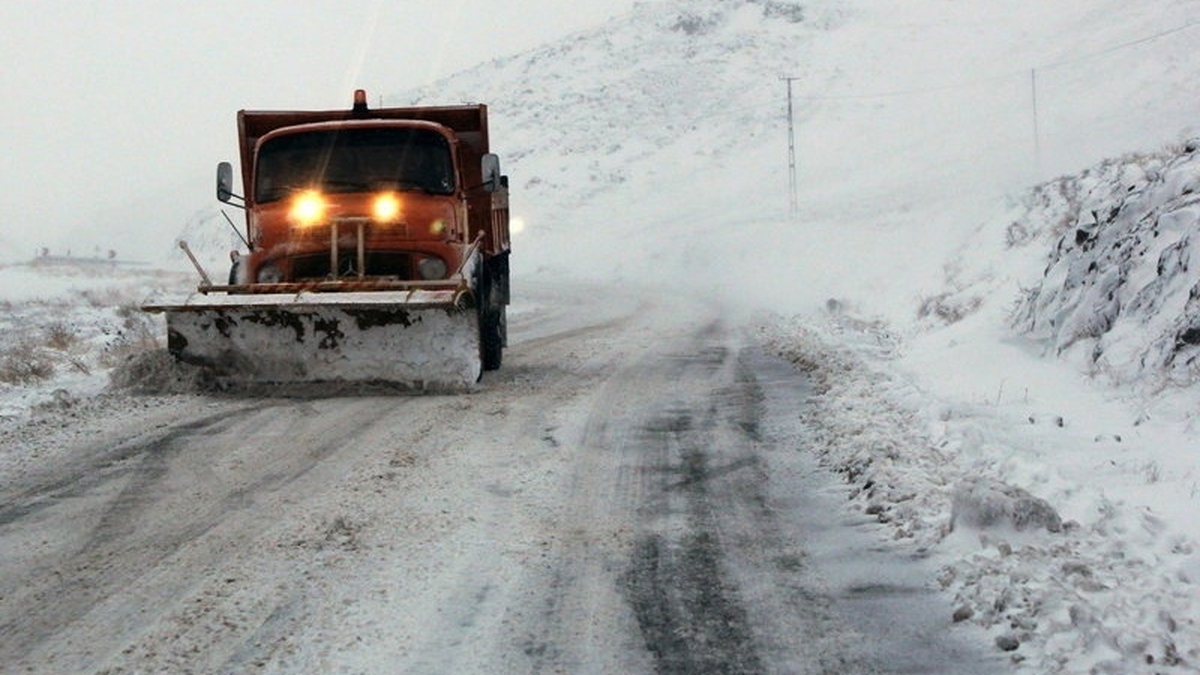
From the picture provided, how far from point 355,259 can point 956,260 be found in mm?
11149

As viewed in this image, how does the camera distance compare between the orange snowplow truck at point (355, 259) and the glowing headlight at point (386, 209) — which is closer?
the orange snowplow truck at point (355, 259)

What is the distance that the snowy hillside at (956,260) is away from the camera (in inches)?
161

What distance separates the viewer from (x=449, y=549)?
439 cm

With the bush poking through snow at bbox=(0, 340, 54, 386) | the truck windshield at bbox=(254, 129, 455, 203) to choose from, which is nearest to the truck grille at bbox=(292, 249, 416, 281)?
the truck windshield at bbox=(254, 129, 455, 203)

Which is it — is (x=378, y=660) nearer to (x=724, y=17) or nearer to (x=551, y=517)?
(x=551, y=517)

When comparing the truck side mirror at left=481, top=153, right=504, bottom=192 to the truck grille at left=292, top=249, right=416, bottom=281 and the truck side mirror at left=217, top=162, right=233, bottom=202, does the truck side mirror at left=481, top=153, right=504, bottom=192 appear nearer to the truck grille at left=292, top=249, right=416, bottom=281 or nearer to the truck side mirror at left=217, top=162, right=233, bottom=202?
the truck grille at left=292, top=249, right=416, bottom=281

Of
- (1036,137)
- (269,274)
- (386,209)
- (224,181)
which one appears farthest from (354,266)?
(1036,137)

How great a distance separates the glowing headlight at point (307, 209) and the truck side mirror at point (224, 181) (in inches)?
27.5

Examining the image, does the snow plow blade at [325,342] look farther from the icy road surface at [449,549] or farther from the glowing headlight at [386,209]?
the glowing headlight at [386,209]

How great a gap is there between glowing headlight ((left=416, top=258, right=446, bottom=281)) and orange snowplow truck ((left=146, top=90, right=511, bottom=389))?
12 millimetres

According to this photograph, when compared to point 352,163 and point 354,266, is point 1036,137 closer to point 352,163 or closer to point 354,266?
point 352,163

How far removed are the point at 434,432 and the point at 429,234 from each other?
3175 mm

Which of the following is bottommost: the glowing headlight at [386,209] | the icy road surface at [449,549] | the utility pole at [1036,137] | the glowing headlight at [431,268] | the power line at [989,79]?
the icy road surface at [449,549]

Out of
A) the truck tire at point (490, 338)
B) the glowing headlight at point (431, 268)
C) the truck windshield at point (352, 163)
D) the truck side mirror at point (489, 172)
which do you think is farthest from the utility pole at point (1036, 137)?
the glowing headlight at point (431, 268)
